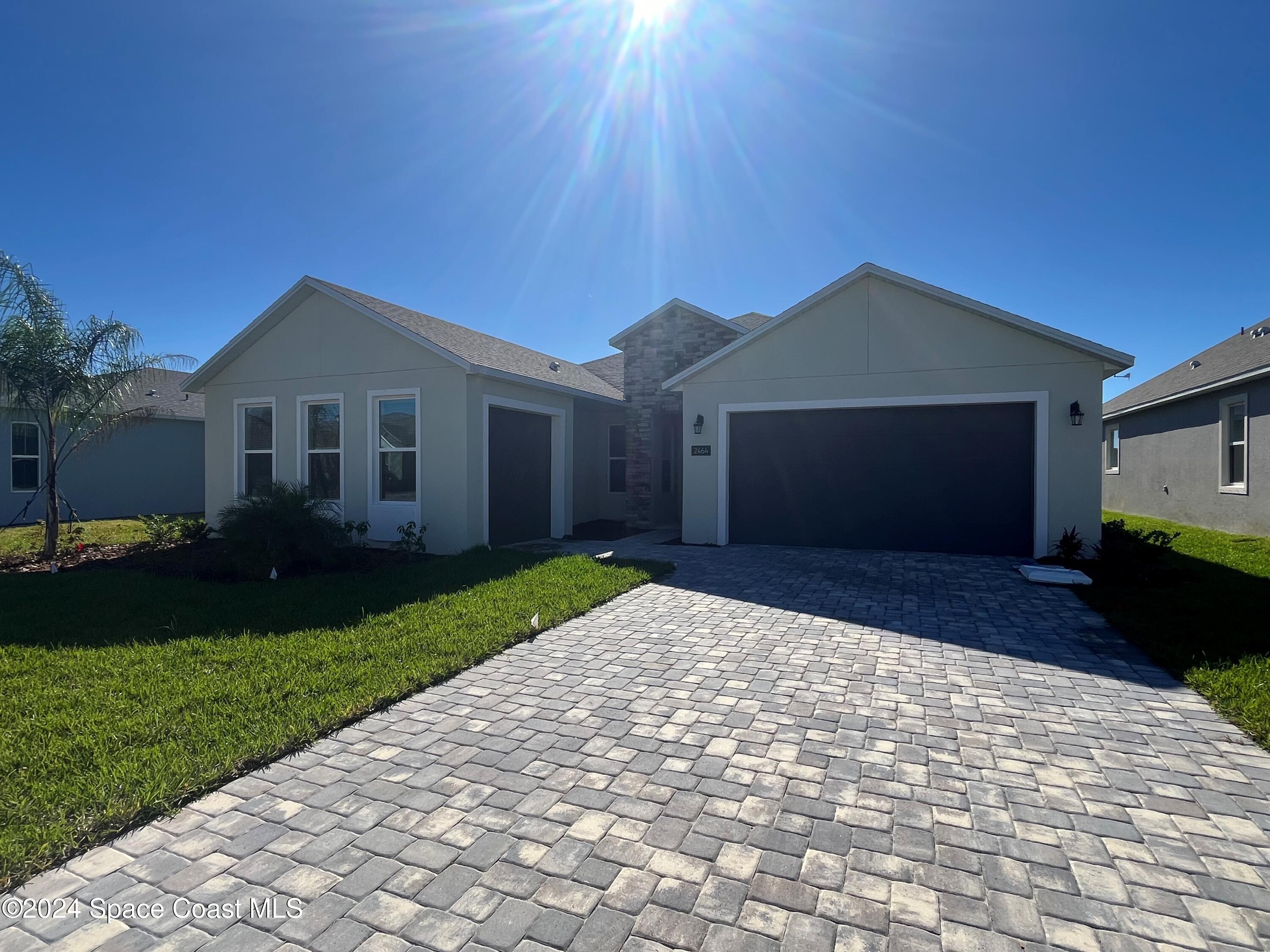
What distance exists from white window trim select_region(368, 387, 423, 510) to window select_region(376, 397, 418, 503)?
31 millimetres

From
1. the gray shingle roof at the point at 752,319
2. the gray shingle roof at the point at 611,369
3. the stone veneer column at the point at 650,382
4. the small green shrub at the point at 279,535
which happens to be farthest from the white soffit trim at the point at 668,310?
the small green shrub at the point at 279,535

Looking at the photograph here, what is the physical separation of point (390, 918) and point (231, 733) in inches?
80.6

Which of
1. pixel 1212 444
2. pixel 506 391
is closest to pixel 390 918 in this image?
pixel 506 391

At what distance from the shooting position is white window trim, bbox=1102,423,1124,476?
63.6ft

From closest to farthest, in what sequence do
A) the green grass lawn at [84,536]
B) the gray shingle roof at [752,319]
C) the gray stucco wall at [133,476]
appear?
the green grass lawn at [84,536]
the gray stucco wall at [133,476]
the gray shingle roof at [752,319]

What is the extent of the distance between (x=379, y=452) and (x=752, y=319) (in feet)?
34.5

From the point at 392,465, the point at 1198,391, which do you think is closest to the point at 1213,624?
the point at 1198,391

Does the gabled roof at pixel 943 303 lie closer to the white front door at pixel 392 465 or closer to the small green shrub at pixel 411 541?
the white front door at pixel 392 465

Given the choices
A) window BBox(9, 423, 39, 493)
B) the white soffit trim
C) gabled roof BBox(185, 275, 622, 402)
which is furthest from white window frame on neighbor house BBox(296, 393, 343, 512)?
window BBox(9, 423, 39, 493)

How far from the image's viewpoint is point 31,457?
15805 millimetres

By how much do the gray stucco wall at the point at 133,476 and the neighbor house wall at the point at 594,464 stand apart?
36.3ft

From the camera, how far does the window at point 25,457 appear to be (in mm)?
15578

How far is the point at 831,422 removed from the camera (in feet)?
37.1

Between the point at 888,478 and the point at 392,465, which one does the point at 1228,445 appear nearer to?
the point at 888,478
